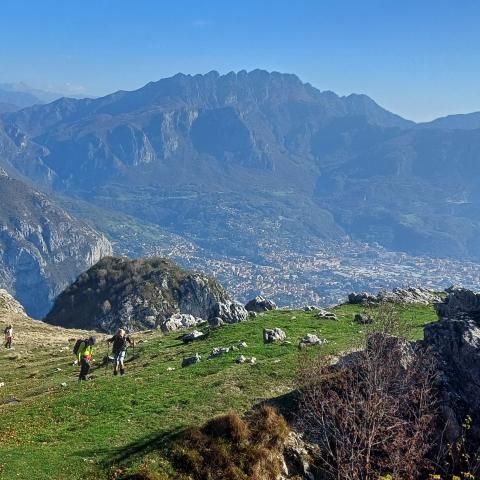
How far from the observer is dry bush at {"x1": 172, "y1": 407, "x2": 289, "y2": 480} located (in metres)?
27.8

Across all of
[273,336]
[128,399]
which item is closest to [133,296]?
[273,336]

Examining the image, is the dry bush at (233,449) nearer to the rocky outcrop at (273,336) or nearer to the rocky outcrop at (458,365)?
the rocky outcrop at (458,365)

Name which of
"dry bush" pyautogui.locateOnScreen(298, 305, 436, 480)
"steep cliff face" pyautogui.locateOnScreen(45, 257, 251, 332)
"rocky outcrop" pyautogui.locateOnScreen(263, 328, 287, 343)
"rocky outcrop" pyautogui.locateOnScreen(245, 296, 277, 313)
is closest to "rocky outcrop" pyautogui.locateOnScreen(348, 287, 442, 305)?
"rocky outcrop" pyautogui.locateOnScreen(245, 296, 277, 313)

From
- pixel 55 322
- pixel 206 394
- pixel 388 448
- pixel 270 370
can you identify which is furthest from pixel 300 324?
pixel 55 322

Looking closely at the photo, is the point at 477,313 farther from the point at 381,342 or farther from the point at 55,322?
the point at 55,322

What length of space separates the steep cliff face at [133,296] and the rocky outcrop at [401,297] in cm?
6845

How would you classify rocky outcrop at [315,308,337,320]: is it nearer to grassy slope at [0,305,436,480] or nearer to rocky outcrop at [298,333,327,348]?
grassy slope at [0,305,436,480]

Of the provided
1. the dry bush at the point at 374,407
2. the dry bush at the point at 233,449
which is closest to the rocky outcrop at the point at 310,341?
the dry bush at the point at 374,407

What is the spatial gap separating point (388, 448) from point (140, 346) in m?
30.0

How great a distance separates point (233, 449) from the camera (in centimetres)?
2895

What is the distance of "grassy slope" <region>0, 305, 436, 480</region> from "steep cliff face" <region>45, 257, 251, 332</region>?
83913 mm

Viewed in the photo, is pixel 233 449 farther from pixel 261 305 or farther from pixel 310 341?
pixel 261 305

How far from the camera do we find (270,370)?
37375 mm

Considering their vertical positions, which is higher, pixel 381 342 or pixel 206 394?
pixel 381 342
